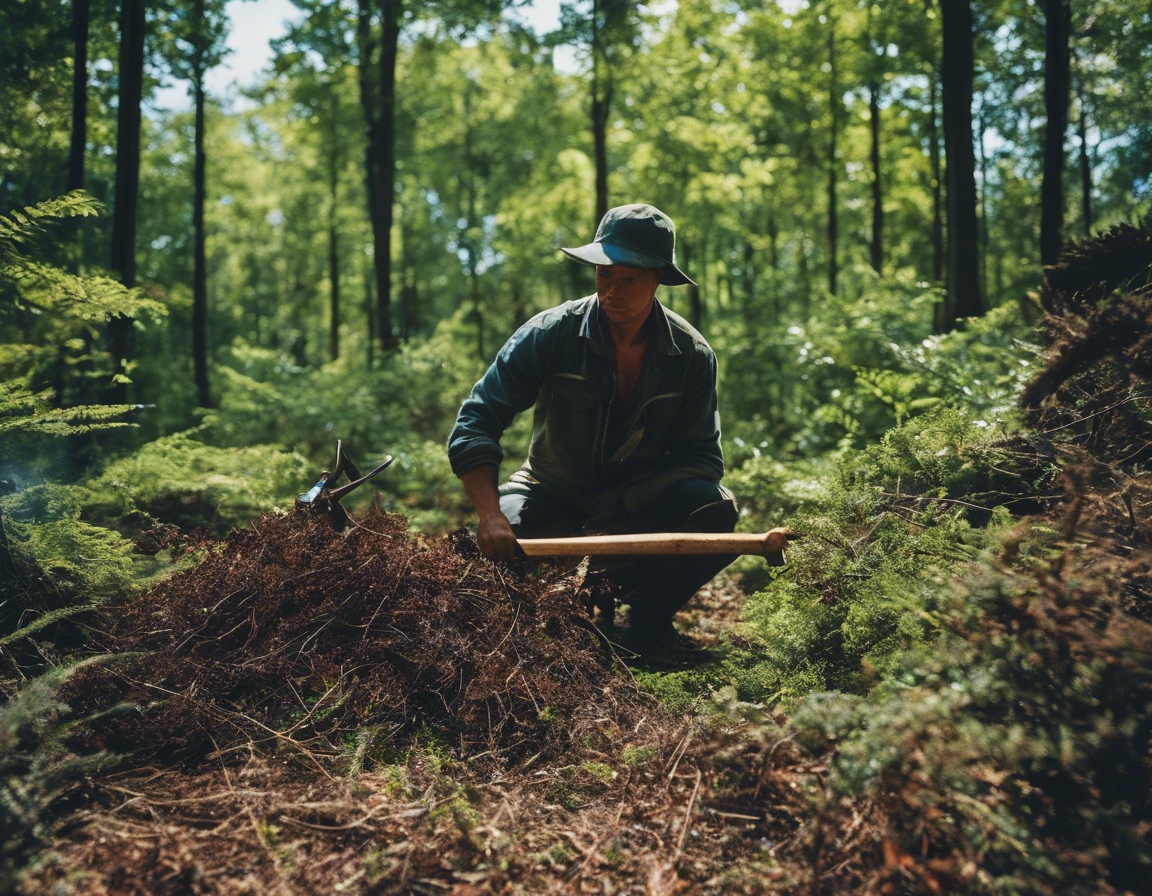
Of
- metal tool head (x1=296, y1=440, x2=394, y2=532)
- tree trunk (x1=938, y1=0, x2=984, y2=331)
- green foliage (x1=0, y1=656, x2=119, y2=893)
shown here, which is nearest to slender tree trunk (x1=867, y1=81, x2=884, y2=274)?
tree trunk (x1=938, y1=0, x2=984, y2=331)

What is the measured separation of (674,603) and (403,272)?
99.6ft

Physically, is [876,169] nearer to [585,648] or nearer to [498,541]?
[498,541]

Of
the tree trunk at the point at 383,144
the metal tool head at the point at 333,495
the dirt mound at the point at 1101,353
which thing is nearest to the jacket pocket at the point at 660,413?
the metal tool head at the point at 333,495

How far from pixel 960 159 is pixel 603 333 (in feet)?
21.6

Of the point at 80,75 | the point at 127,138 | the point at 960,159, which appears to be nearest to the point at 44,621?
the point at 127,138

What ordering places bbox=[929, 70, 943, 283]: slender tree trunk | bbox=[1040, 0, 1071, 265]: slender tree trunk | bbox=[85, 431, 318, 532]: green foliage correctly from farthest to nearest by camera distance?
bbox=[929, 70, 943, 283]: slender tree trunk → bbox=[1040, 0, 1071, 265]: slender tree trunk → bbox=[85, 431, 318, 532]: green foliage

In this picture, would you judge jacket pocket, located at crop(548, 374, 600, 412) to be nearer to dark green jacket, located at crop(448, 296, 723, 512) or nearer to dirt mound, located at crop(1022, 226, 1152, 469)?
dark green jacket, located at crop(448, 296, 723, 512)

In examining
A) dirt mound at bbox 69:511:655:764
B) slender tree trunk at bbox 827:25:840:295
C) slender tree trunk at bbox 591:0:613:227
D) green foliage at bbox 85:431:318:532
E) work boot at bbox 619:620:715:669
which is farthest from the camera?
slender tree trunk at bbox 827:25:840:295

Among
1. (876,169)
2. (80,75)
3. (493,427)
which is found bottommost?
(493,427)

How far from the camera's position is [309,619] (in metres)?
3.54

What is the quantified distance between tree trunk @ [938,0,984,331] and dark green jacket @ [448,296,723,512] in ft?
17.5

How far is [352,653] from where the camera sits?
3484mm

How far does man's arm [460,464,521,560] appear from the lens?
12.6ft

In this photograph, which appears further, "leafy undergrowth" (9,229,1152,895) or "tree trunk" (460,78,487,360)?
"tree trunk" (460,78,487,360)
